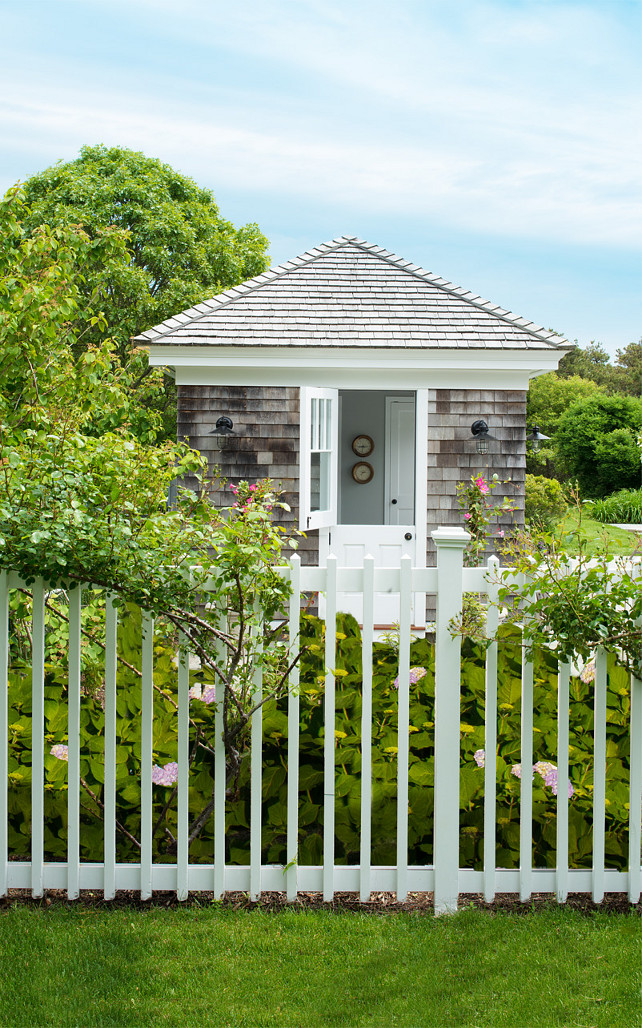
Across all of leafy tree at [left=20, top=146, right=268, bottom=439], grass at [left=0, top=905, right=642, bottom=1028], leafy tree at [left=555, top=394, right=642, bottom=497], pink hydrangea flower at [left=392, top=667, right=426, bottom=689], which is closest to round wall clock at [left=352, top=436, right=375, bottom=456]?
leafy tree at [left=20, top=146, right=268, bottom=439]

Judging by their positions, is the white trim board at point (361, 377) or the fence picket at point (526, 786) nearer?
the fence picket at point (526, 786)

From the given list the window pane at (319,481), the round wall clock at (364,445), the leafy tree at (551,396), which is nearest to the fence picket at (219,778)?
the window pane at (319,481)

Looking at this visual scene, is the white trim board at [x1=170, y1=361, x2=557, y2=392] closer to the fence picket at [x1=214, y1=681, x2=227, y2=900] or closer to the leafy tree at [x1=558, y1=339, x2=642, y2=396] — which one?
the fence picket at [x1=214, y1=681, x2=227, y2=900]

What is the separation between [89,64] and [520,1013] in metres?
13.5

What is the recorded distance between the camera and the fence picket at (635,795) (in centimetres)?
290

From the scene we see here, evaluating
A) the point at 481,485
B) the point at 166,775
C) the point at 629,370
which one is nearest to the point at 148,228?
the point at 481,485

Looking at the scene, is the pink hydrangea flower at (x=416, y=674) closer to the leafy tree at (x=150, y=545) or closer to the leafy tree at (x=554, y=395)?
the leafy tree at (x=150, y=545)

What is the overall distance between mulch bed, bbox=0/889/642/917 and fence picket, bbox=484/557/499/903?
0.10 m

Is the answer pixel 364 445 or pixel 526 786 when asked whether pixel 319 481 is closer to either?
Result: pixel 364 445

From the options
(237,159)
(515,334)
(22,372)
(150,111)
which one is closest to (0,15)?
(22,372)

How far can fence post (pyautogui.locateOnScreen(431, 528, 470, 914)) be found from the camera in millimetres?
2863

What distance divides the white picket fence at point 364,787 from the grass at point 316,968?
0.11 meters

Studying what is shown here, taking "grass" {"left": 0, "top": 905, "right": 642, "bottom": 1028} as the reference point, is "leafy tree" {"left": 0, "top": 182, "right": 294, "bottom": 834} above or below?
above

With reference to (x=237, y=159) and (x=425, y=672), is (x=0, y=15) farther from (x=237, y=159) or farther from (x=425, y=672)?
(x=237, y=159)
